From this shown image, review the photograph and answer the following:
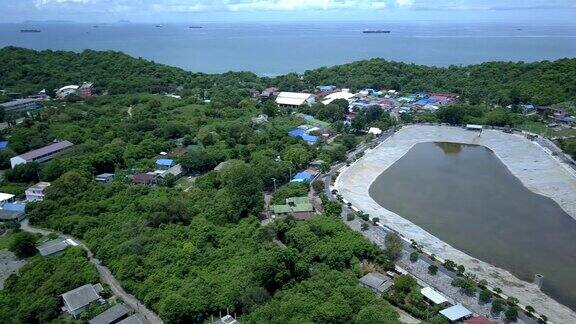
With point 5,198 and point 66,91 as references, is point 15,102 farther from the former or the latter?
point 5,198

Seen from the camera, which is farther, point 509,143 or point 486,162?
point 509,143

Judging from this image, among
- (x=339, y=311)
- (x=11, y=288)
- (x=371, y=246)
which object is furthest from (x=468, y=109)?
(x=11, y=288)

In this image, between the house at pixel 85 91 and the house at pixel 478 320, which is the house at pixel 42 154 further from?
the house at pixel 478 320

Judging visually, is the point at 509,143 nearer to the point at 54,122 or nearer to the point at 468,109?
the point at 468,109

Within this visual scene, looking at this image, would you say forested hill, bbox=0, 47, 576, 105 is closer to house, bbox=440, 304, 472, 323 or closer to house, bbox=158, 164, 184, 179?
house, bbox=158, 164, 184, 179

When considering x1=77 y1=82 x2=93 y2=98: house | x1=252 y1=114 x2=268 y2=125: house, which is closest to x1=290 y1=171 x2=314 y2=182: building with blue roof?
x1=252 y1=114 x2=268 y2=125: house

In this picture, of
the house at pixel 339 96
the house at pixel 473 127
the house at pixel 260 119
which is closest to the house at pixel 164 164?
the house at pixel 260 119

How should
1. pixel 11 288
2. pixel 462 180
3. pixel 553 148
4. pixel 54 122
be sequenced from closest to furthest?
pixel 11 288 → pixel 462 180 → pixel 553 148 → pixel 54 122
